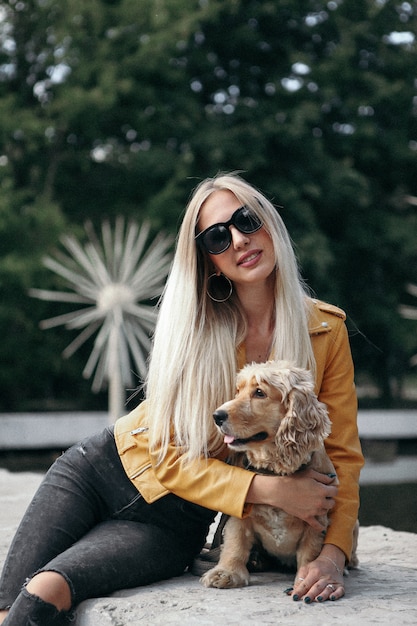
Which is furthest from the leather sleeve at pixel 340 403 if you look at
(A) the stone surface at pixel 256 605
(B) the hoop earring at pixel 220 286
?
(B) the hoop earring at pixel 220 286

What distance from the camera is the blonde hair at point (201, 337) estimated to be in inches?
134

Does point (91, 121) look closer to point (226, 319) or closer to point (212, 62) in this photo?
point (212, 62)

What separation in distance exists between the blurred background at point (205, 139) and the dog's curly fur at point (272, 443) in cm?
1758

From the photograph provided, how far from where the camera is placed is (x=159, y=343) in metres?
3.60

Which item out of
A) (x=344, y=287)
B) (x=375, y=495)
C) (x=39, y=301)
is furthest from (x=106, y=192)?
(x=375, y=495)

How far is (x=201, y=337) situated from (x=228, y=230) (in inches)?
17.5

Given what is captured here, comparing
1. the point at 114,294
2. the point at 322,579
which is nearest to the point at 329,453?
the point at 322,579

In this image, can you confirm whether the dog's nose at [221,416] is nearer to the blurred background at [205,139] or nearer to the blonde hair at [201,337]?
the blonde hair at [201,337]

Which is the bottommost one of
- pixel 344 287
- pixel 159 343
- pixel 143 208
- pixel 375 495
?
pixel 375 495

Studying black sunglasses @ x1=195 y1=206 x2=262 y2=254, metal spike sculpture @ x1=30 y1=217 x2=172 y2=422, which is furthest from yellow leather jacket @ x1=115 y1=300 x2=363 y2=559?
metal spike sculpture @ x1=30 y1=217 x2=172 y2=422

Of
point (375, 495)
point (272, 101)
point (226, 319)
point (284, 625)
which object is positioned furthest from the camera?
point (272, 101)

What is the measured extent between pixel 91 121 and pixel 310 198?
613cm

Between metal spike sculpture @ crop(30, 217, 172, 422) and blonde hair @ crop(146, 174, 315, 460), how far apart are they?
13.5 meters

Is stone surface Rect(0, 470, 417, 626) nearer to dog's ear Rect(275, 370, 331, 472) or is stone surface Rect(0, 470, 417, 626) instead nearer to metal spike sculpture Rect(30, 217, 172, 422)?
dog's ear Rect(275, 370, 331, 472)
